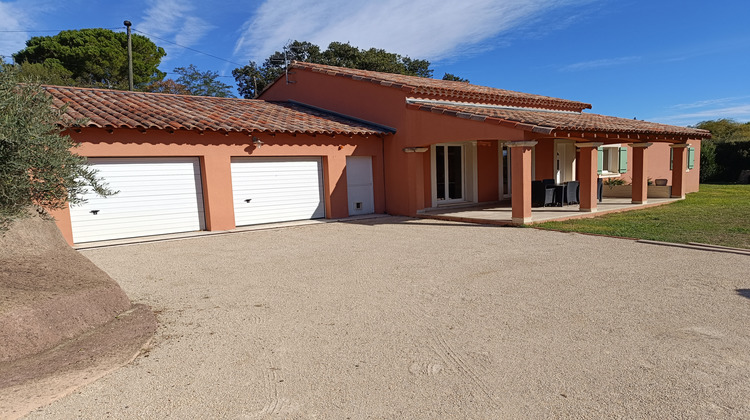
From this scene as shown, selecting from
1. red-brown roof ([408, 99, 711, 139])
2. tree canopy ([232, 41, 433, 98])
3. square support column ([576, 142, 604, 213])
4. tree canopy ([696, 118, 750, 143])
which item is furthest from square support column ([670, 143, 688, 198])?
tree canopy ([696, 118, 750, 143])

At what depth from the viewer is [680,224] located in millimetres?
9922

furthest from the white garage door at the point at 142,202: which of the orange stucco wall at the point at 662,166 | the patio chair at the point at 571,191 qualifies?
the orange stucco wall at the point at 662,166

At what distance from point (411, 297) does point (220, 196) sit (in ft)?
24.3

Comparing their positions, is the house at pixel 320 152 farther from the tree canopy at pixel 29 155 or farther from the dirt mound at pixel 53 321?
the tree canopy at pixel 29 155

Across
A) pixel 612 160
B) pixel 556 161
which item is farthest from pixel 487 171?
pixel 612 160

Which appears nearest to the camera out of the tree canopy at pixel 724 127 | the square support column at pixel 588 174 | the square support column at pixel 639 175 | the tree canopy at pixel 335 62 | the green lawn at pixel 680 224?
the green lawn at pixel 680 224

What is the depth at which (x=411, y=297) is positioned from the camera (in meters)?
5.13

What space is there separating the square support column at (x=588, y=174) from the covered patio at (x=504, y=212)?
27 centimetres

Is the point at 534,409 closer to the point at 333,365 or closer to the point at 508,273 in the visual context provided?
the point at 333,365

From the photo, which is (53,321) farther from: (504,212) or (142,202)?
(504,212)

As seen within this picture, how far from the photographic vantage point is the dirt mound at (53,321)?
10.6 ft

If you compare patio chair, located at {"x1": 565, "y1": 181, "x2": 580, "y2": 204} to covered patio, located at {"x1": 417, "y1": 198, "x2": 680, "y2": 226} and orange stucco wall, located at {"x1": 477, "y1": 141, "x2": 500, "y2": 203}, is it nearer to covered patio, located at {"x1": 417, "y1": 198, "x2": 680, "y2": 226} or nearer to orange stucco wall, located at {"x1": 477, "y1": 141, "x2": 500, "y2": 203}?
covered patio, located at {"x1": 417, "y1": 198, "x2": 680, "y2": 226}

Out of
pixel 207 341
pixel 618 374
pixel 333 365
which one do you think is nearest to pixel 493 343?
pixel 618 374

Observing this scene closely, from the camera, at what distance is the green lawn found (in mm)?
8203
